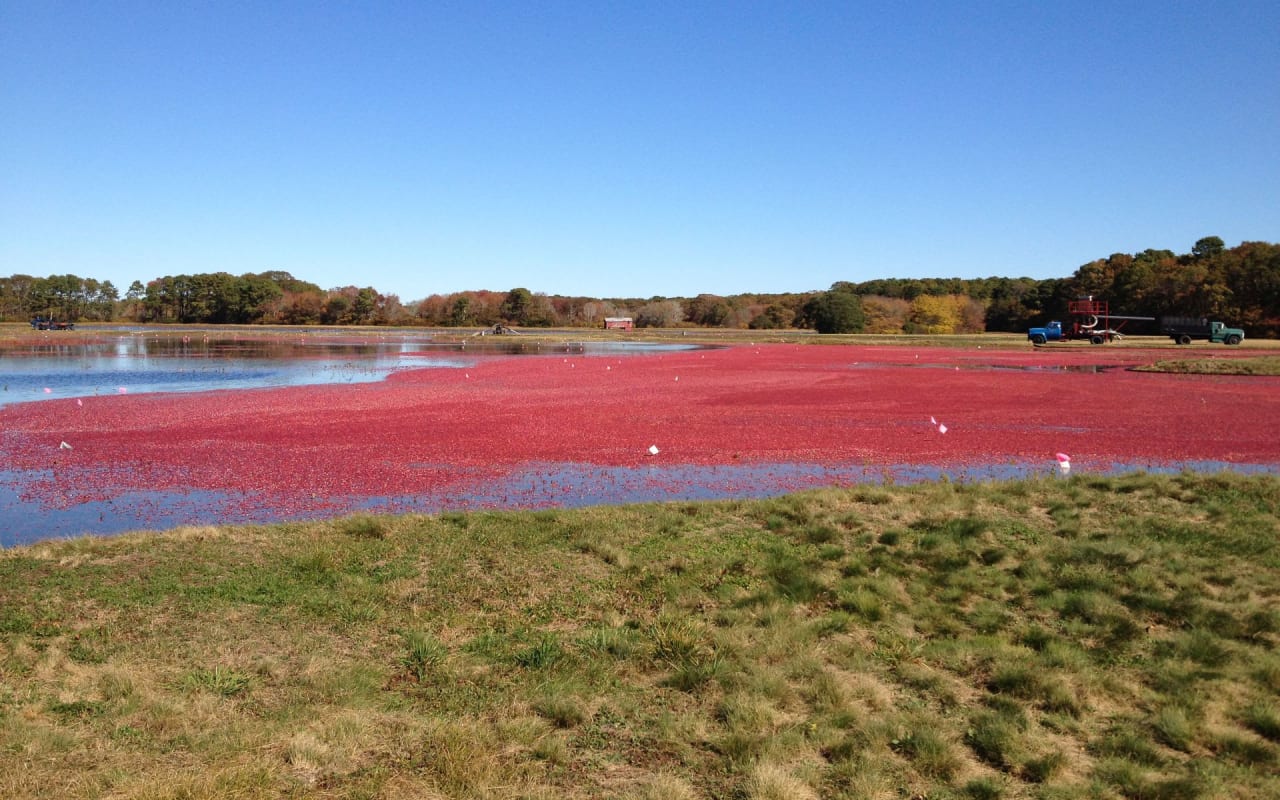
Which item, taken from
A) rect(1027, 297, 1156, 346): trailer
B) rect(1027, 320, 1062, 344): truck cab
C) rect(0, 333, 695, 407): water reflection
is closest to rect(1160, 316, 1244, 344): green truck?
rect(1027, 297, 1156, 346): trailer

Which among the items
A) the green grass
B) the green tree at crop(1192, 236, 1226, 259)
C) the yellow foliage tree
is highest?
the green tree at crop(1192, 236, 1226, 259)

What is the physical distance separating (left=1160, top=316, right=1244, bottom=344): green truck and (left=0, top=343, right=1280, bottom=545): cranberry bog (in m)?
33.0

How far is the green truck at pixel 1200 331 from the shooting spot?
2421 inches

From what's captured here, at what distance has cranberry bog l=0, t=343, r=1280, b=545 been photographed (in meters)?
13.5

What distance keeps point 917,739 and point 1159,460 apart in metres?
14.0

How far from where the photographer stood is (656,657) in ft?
21.9

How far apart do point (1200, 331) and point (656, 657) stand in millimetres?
76120

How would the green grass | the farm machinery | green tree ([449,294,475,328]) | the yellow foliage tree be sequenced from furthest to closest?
1. green tree ([449,294,475,328])
2. the yellow foliage tree
3. the farm machinery
4. the green grass

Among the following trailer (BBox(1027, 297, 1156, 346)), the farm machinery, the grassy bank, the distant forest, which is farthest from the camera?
the distant forest

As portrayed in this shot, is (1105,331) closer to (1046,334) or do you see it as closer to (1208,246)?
(1046,334)

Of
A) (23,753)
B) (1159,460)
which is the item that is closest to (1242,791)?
(23,753)

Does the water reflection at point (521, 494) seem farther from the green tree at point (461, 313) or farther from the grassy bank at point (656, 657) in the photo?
the green tree at point (461, 313)

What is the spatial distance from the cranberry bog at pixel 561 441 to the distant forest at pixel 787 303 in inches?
2267

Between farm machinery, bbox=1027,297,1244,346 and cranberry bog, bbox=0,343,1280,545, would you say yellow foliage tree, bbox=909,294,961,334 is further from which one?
cranberry bog, bbox=0,343,1280,545
